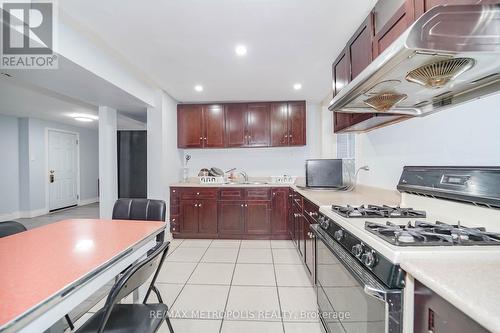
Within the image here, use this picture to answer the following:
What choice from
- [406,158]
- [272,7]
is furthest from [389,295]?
[272,7]

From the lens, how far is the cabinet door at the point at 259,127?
159 inches

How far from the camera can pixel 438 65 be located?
0.96 metres

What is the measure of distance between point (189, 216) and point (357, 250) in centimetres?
309

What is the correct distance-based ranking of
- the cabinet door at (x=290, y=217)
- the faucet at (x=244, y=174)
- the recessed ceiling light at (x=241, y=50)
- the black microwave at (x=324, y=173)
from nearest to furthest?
the recessed ceiling light at (x=241, y=50)
the black microwave at (x=324, y=173)
the cabinet door at (x=290, y=217)
the faucet at (x=244, y=174)

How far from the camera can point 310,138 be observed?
4277 millimetres

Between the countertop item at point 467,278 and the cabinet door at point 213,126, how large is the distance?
11.6 ft

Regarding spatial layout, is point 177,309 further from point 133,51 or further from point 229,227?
point 133,51

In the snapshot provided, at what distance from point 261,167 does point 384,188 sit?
7.99ft

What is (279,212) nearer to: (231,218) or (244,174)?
(231,218)

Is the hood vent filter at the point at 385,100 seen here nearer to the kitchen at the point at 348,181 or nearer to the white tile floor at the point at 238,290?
the kitchen at the point at 348,181

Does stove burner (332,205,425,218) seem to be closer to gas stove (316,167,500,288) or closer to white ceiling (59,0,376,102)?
gas stove (316,167,500,288)

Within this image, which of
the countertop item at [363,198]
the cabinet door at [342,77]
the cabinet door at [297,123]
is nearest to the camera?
the countertop item at [363,198]

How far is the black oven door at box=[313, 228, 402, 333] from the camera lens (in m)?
0.84

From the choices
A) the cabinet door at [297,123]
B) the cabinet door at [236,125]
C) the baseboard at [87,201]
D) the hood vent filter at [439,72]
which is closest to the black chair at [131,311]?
the hood vent filter at [439,72]
